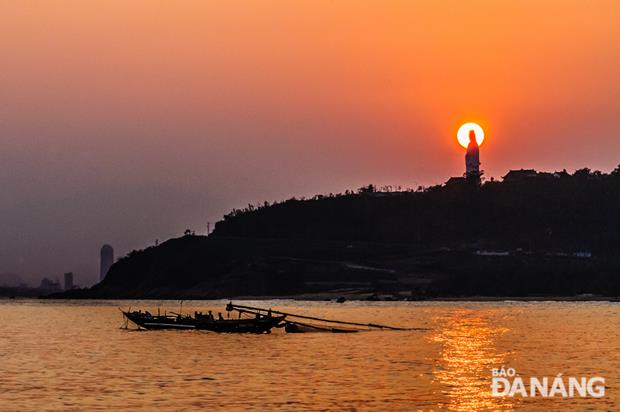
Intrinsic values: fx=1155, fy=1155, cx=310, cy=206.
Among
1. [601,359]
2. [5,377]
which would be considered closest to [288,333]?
[601,359]

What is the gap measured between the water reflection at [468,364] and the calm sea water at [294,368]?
135 mm

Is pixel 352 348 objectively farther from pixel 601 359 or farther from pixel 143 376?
pixel 143 376

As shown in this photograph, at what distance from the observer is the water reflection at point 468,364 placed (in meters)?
73.2

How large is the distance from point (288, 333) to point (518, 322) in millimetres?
53944

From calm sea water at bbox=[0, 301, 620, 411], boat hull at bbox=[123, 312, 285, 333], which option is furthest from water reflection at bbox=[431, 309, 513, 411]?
boat hull at bbox=[123, 312, 285, 333]

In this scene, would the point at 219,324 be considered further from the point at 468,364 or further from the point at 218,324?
the point at 468,364

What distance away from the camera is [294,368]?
324 ft

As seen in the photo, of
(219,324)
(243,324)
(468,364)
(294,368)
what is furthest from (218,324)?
(468,364)

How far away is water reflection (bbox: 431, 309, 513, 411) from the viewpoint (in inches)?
2884

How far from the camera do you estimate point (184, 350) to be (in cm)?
12081

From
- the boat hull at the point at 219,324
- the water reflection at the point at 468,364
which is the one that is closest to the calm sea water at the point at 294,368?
the water reflection at the point at 468,364

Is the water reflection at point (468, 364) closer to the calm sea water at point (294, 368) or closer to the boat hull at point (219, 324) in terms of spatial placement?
the calm sea water at point (294, 368)

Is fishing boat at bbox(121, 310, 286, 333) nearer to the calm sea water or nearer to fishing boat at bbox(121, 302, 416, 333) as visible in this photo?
fishing boat at bbox(121, 302, 416, 333)

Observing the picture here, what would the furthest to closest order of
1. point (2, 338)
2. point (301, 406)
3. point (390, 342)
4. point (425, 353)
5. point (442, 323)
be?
1. point (442, 323)
2. point (2, 338)
3. point (390, 342)
4. point (425, 353)
5. point (301, 406)
